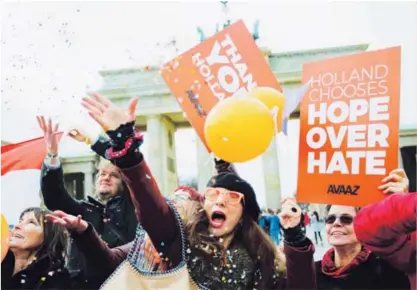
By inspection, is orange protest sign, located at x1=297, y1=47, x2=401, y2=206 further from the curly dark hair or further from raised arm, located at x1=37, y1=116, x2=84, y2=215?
the curly dark hair

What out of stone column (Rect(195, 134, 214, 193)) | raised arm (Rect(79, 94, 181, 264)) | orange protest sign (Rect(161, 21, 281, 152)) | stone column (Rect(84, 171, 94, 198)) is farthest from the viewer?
stone column (Rect(84, 171, 94, 198))

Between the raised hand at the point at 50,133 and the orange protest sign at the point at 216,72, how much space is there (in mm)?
668

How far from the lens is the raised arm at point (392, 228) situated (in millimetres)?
2010

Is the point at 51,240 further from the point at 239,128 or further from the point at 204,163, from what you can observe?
the point at 239,128

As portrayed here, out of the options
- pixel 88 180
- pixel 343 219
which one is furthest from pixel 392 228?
pixel 88 180

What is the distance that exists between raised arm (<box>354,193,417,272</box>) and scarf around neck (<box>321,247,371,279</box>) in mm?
126

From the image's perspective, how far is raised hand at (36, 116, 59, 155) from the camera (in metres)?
2.45

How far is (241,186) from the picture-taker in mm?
2324

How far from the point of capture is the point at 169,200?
7.36 feet

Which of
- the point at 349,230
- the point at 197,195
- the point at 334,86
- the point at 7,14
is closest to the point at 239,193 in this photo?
the point at 197,195

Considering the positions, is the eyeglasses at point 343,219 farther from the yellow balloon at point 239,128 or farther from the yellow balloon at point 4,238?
the yellow balloon at point 4,238

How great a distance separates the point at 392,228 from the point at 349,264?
35 cm

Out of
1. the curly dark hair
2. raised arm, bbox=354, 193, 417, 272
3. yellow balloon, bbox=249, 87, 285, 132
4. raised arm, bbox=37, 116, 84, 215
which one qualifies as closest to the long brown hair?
raised arm, bbox=354, 193, 417, 272

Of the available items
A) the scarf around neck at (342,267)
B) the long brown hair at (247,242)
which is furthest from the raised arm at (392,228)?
the long brown hair at (247,242)
